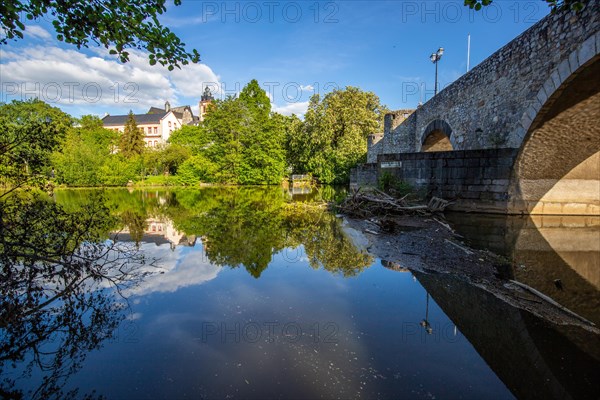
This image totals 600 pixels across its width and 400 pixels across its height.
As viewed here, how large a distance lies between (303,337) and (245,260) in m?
2.48

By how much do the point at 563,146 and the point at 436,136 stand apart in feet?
27.7

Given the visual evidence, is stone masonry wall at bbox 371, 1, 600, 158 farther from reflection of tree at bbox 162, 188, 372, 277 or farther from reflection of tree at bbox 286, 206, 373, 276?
reflection of tree at bbox 162, 188, 372, 277

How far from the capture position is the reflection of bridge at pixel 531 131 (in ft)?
23.3

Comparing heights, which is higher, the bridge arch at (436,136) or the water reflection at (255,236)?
the bridge arch at (436,136)

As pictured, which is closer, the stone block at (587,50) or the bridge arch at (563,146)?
the stone block at (587,50)

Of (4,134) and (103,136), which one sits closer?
(4,134)

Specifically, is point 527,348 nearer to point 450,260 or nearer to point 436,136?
point 450,260

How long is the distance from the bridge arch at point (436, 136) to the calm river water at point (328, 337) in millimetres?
10943

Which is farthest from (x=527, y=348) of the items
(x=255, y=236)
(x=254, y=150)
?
(x=254, y=150)

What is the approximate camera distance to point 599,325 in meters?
2.70

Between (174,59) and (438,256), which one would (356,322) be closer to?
(438,256)

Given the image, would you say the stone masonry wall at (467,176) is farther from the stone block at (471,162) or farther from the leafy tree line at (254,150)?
the leafy tree line at (254,150)

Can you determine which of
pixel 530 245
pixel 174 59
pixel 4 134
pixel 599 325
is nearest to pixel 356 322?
pixel 599 325

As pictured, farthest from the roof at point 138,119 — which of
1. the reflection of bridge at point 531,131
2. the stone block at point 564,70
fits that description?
the stone block at point 564,70
